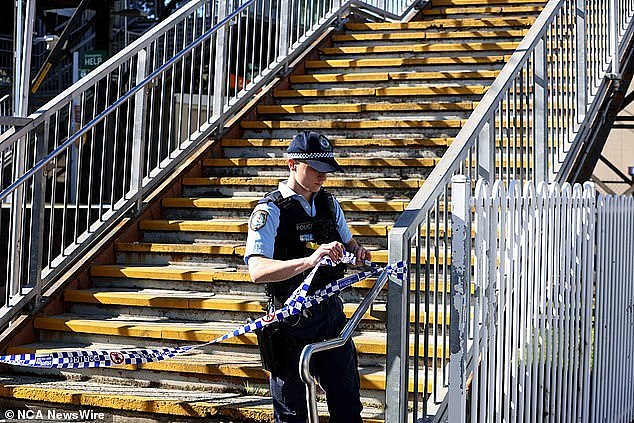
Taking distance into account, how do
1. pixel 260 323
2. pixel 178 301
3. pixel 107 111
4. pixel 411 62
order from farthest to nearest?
pixel 411 62 < pixel 107 111 < pixel 178 301 < pixel 260 323

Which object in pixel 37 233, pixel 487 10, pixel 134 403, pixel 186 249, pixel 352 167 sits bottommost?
pixel 134 403

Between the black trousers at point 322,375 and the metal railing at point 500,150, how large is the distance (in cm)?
26

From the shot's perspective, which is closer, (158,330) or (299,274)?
(299,274)

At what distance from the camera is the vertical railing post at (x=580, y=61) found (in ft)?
24.2

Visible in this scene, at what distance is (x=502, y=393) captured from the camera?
15.9 ft

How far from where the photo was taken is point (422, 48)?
959 cm

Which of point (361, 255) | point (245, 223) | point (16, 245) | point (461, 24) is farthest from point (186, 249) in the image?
point (461, 24)

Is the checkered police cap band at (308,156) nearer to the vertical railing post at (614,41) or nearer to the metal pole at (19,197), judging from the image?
the metal pole at (19,197)

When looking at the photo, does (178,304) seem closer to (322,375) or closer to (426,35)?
(322,375)

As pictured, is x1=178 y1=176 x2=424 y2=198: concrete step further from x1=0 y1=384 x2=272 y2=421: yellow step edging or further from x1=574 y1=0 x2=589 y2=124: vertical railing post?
x1=0 y1=384 x2=272 y2=421: yellow step edging

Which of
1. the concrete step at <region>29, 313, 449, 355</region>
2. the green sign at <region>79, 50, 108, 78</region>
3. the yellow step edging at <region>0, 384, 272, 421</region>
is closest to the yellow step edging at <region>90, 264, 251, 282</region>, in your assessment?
the concrete step at <region>29, 313, 449, 355</region>

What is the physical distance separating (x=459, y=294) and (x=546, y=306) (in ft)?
3.75

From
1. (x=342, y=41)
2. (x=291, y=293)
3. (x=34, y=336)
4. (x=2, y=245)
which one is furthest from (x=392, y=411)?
(x=342, y=41)

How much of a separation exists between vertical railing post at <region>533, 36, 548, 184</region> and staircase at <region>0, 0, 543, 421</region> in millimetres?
950
